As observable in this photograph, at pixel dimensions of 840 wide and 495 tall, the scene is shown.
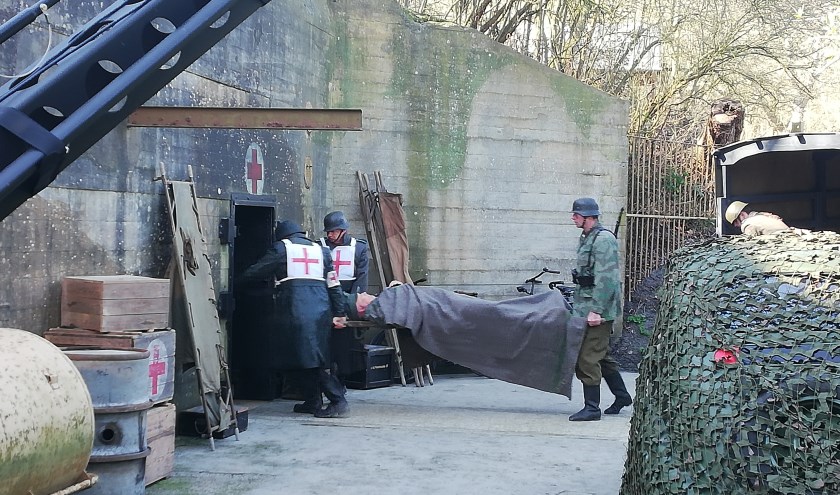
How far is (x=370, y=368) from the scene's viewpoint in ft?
33.1

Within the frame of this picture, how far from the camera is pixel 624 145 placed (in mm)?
12547

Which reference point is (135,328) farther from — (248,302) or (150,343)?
(248,302)

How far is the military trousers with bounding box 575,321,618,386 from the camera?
8.62 metres

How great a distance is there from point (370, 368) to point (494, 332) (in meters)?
1.82

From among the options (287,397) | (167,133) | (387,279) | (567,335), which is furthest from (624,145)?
(167,133)

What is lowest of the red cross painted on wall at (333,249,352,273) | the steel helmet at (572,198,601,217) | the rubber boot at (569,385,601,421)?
the rubber boot at (569,385,601,421)

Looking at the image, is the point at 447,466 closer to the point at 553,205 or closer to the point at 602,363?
the point at 602,363

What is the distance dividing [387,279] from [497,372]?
2454mm

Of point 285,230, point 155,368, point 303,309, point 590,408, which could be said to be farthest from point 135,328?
point 590,408

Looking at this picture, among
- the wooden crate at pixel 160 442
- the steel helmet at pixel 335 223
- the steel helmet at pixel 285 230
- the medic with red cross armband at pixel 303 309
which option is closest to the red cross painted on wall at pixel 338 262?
the steel helmet at pixel 335 223

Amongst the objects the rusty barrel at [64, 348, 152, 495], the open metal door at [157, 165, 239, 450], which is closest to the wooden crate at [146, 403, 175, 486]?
the rusty barrel at [64, 348, 152, 495]

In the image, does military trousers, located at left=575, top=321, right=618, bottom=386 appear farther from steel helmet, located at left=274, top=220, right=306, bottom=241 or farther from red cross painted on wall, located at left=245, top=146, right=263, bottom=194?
red cross painted on wall, located at left=245, top=146, right=263, bottom=194

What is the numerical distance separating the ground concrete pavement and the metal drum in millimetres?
1672

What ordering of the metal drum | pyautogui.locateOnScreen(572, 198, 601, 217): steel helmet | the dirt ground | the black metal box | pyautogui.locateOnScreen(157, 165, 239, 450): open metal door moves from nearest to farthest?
the metal drum
pyautogui.locateOnScreen(157, 165, 239, 450): open metal door
pyautogui.locateOnScreen(572, 198, 601, 217): steel helmet
the black metal box
the dirt ground
